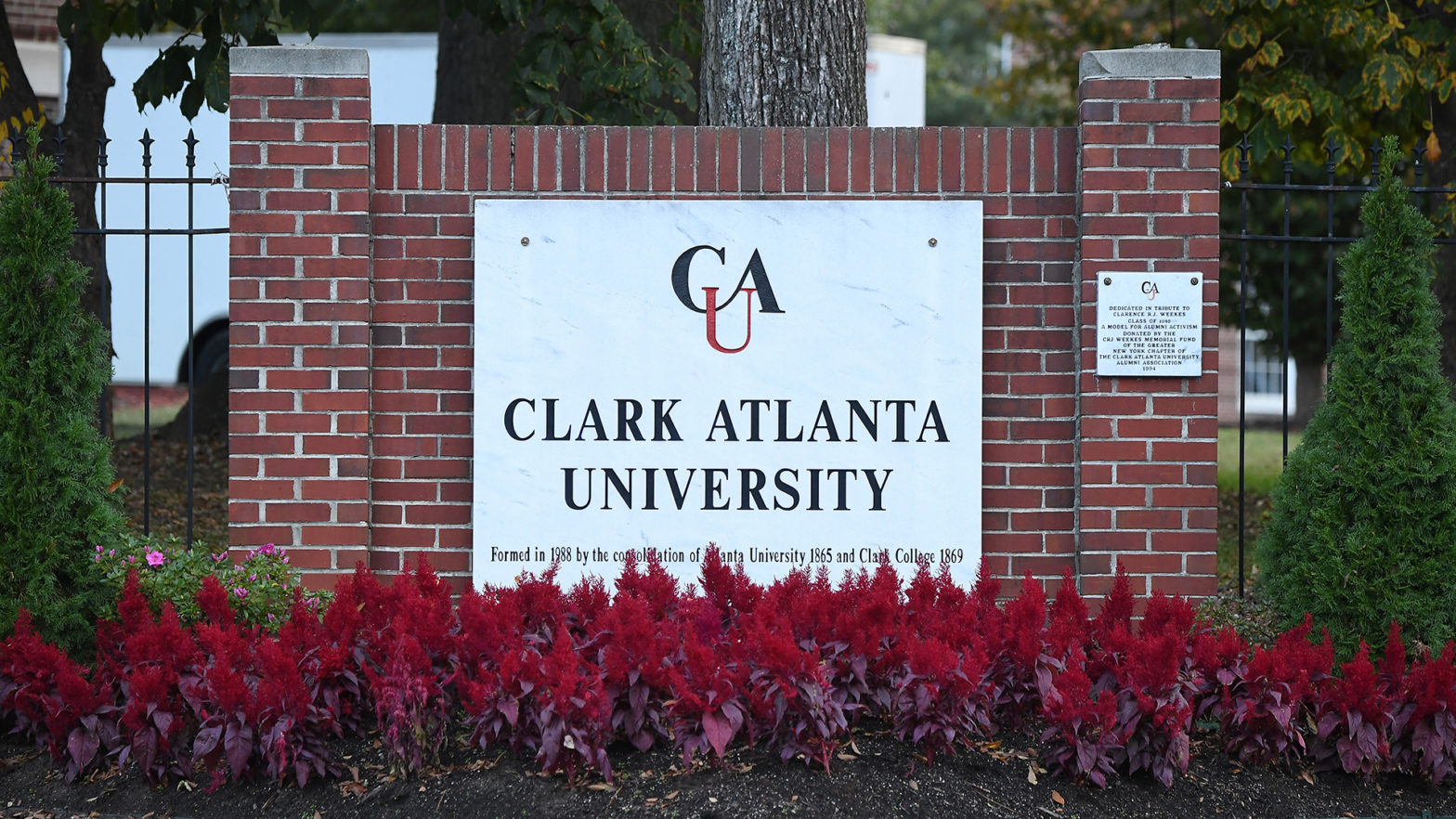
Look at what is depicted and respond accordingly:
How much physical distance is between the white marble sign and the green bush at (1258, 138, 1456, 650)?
3.49 ft

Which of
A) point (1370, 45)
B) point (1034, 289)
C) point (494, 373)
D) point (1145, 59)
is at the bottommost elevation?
point (494, 373)

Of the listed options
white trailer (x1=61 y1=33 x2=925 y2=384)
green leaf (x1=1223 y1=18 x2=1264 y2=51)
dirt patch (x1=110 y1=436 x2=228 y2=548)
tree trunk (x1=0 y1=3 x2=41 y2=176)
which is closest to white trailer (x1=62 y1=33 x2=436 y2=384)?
white trailer (x1=61 y1=33 x2=925 y2=384)

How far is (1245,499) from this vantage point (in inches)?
399

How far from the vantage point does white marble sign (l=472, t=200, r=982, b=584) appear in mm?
4492

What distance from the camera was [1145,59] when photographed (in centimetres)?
445

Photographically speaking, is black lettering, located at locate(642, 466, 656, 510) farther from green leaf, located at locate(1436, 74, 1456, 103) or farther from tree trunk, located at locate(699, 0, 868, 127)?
green leaf, located at locate(1436, 74, 1456, 103)

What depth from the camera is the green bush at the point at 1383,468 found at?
396 cm

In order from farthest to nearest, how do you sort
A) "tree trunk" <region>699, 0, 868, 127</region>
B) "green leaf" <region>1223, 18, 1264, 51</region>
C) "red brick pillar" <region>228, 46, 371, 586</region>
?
"green leaf" <region>1223, 18, 1264, 51</region> → "tree trunk" <region>699, 0, 868, 127</region> → "red brick pillar" <region>228, 46, 371, 586</region>

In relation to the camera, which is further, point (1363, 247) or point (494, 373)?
point (494, 373)

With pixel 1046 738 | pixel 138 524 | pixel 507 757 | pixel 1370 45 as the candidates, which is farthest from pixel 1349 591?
pixel 138 524

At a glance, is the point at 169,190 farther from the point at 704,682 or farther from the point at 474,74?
the point at 704,682

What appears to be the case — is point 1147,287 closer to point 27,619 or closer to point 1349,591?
point 1349,591

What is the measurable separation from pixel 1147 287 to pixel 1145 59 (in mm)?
759

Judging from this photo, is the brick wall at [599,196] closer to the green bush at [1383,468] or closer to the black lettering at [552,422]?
the black lettering at [552,422]
